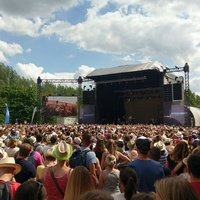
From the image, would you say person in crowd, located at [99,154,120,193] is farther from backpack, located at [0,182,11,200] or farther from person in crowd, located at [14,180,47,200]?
person in crowd, located at [14,180,47,200]

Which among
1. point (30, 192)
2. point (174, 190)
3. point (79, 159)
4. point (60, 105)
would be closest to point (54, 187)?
point (79, 159)

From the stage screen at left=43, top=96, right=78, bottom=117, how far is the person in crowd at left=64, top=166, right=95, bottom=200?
4819cm

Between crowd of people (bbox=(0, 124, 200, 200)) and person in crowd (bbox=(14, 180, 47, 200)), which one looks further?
person in crowd (bbox=(14, 180, 47, 200))

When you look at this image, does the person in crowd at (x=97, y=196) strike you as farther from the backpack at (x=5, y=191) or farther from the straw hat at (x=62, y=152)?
the straw hat at (x=62, y=152)

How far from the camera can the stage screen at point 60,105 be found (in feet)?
172

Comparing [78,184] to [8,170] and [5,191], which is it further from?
[8,170]

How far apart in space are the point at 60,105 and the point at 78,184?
5085 cm

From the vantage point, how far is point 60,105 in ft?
178

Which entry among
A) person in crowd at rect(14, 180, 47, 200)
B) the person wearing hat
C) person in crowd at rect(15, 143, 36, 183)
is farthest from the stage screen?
person in crowd at rect(14, 180, 47, 200)

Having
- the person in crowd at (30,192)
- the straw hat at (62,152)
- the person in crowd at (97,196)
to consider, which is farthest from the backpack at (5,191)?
the person in crowd at (97,196)

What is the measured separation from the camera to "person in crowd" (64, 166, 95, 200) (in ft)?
12.2

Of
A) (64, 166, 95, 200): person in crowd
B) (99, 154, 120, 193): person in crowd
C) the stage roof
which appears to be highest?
the stage roof

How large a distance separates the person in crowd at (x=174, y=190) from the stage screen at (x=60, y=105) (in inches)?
1954

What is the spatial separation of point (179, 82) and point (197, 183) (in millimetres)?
36133
